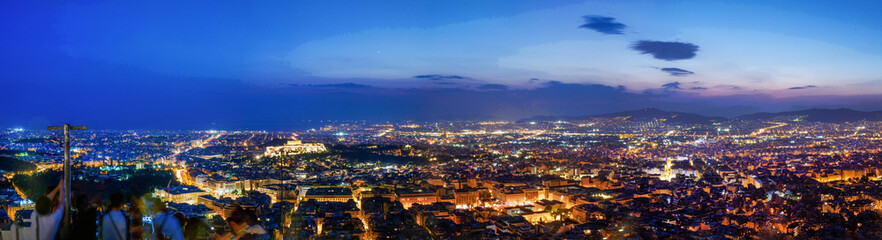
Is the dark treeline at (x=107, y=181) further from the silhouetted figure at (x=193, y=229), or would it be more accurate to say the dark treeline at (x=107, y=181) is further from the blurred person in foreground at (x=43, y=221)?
the blurred person in foreground at (x=43, y=221)

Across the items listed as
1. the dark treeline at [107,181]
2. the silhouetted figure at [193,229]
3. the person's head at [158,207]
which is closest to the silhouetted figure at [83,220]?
the person's head at [158,207]

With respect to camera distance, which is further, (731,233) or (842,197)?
(842,197)

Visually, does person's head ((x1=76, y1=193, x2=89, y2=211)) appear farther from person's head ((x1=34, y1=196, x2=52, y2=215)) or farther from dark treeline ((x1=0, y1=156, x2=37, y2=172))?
dark treeline ((x1=0, y1=156, x2=37, y2=172))

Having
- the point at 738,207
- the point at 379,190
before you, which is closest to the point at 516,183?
the point at 379,190

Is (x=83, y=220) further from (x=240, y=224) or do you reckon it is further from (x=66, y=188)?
(x=240, y=224)

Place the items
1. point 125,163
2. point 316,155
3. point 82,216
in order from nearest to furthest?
1. point 82,216
2. point 125,163
3. point 316,155

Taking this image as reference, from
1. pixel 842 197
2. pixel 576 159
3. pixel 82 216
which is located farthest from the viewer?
pixel 576 159

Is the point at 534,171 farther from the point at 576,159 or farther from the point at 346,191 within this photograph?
the point at 346,191
